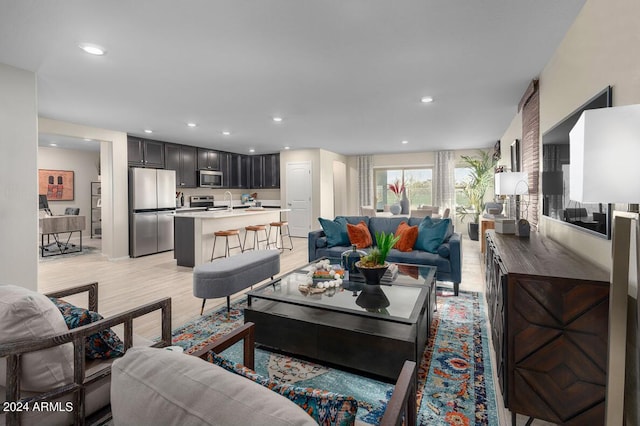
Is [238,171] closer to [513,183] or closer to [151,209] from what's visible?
[151,209]

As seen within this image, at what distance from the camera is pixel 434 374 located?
6.92 feet

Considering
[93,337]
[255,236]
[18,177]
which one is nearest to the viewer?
[93,337]

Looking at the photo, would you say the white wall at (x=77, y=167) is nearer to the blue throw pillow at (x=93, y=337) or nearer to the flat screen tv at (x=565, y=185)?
the blue throw pillow at (x=93, y=337)

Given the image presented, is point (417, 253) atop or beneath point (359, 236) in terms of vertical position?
beneath

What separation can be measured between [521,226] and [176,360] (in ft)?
9.90

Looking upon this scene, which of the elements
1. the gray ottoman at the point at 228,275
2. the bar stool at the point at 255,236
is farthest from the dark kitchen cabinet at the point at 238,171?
the gray ottoman at the point at 228,275

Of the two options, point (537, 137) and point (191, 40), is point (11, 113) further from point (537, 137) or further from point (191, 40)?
point (537, 137)

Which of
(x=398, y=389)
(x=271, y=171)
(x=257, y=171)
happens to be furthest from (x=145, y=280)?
(x=257, y=171)

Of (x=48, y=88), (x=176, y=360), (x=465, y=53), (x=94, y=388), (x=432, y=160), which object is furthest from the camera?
(x=432, y=160)

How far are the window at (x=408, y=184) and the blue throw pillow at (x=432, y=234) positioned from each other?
5.33 meters

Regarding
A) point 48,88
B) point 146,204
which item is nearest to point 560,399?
point 48,88

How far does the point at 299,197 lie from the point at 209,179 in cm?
237

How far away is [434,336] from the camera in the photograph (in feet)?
8.69

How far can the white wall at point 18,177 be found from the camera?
10.1 ft
